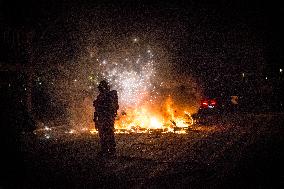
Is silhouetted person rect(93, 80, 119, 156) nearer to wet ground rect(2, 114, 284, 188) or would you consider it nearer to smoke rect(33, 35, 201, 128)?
wet ground rect(2, 114, 284, 188)

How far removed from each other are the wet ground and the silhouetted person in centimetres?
38

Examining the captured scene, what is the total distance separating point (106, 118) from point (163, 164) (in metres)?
2.44

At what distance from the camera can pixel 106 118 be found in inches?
376

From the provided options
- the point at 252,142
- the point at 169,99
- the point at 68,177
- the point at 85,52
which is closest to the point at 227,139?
the point at 252,142

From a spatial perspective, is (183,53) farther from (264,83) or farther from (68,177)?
(68,177)

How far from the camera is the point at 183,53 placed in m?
26.5

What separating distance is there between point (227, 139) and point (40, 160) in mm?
6241

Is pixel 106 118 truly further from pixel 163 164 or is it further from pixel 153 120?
pixel 153 120

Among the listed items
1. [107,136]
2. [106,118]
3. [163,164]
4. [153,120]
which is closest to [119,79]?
[153,120]

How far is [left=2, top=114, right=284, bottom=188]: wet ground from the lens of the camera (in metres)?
6.48

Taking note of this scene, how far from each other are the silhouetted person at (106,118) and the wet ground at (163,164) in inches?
15.1

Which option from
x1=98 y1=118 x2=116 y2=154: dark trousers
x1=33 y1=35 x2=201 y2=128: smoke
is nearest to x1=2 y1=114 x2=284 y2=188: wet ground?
x1=98 y1=118 x2=116 y2=154: dark trousers

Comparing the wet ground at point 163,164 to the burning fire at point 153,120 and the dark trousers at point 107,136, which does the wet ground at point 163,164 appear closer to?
the dark trousers at point 107,136

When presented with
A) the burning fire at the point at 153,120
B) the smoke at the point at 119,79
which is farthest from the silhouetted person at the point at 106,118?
the smoke at the point at 119,79
